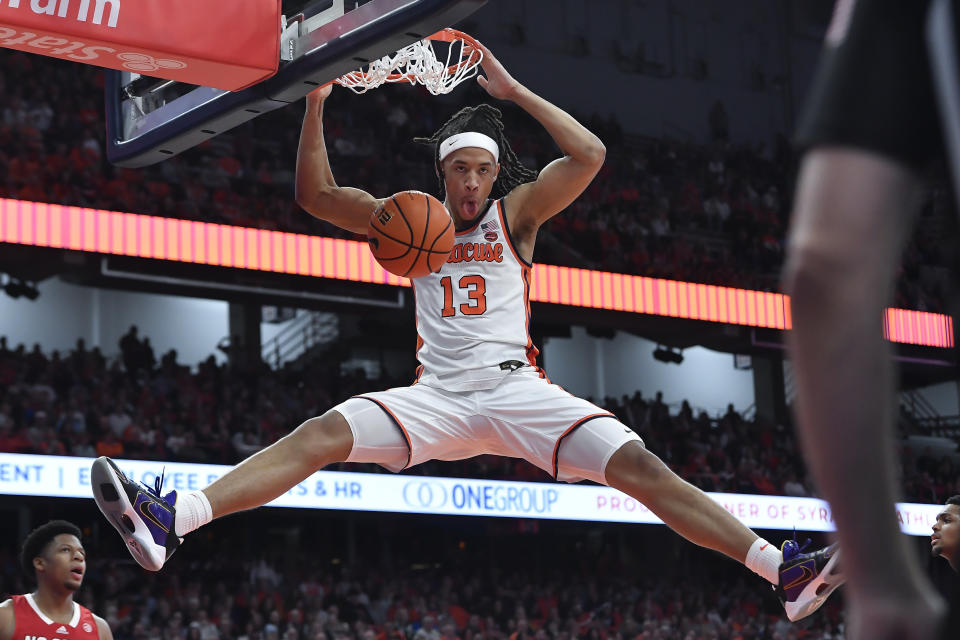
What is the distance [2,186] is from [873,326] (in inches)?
642

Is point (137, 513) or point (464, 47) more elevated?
point (464, 47)

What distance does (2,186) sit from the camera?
1600 centimetres

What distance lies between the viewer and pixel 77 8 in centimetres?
465

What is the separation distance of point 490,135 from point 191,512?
6.56 feet

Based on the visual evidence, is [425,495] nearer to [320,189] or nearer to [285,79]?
[320,189]

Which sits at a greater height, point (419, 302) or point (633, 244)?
point (633, 244)

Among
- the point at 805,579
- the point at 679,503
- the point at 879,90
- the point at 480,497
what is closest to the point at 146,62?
the point at 679,503

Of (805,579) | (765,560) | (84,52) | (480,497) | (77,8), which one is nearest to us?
(805,579)

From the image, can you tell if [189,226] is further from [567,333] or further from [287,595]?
[567,333]

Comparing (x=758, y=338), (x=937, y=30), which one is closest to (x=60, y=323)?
(x=758, y=338)

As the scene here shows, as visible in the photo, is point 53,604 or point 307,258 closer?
point 53,604

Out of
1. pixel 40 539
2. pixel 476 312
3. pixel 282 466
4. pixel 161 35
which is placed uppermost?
pixel 161 35

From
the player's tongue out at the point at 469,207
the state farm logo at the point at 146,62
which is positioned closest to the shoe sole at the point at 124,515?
the state farm logo at the point at 146,62

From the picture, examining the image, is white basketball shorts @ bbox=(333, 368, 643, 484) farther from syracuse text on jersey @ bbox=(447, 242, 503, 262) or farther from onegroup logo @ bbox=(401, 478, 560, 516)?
onegroup logo @ bbox=(401, 478, 560, 516)
